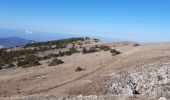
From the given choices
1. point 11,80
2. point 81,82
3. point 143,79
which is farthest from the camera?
point 11,80

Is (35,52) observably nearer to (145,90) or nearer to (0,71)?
(0,71)

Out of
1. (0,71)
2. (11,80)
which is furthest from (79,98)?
(0,71)

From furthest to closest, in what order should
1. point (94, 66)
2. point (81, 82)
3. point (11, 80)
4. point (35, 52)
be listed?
point (35, 52) → point (94, 66) → point (11, 80) → point (81, 82)

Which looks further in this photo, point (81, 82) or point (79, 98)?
point (81, 82)

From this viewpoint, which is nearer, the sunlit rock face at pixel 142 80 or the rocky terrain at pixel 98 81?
the rocky terrain at pixel 98 81

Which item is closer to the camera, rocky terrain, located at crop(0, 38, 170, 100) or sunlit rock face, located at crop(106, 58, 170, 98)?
rocky terrain, located at crop(0, 38, 170, 100)

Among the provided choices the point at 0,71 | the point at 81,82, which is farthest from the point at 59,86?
the point at 0,71

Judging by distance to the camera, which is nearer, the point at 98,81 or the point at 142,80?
the point at 142,80

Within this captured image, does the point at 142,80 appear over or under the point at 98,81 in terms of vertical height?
over

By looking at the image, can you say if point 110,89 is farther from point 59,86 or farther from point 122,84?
point 59,86
